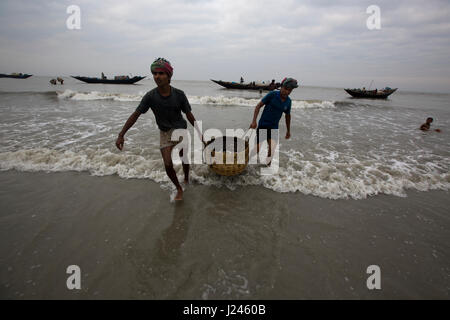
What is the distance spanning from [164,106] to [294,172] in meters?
2.85

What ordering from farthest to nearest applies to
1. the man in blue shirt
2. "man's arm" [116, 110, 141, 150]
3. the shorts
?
the man in blue shirt, the shorts, "man's arm" [116, 110, 141, 150]

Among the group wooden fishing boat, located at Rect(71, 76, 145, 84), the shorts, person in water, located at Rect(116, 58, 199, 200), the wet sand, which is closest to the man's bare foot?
the wet sand

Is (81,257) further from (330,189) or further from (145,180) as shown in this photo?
(330,189)

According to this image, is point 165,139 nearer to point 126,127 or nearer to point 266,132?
point 126,127

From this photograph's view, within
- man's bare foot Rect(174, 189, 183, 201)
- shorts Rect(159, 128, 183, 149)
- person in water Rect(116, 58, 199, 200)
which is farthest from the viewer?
man's bare foot Rect(174, 189, 183, 201)

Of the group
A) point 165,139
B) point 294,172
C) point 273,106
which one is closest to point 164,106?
point 165,139

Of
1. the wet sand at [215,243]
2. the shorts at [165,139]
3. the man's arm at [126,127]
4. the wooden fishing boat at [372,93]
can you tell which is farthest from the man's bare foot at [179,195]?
the wooden fishing boat at [372,93]

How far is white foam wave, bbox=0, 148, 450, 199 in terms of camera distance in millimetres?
3352

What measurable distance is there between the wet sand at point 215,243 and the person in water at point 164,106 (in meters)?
0.93

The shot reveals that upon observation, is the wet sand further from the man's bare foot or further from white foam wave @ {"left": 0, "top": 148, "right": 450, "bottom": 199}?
white foam wave @ {"left": 0, "top": 148, "right": 450, "bottom": 199}

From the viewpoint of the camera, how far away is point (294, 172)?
3.84 meters

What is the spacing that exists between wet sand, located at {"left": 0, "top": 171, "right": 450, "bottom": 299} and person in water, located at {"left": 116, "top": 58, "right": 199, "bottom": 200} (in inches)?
36.4

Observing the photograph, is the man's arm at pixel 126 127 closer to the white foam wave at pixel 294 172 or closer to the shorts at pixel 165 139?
the shorts at pixel 165 139

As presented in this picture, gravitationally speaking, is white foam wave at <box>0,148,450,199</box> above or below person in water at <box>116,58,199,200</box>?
below
